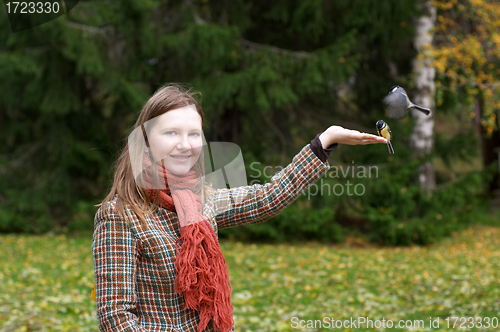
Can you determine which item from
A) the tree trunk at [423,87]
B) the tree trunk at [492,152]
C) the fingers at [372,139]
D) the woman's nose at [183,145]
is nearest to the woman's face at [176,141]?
the woman's nose at [183,145]

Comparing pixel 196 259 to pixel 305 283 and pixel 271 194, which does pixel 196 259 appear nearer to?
pixel 271 194

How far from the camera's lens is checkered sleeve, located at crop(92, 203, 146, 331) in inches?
53.1

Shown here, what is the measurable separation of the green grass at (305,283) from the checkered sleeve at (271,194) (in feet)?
8.55

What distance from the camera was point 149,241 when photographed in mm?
1419

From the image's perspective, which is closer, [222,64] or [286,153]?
[222,64]

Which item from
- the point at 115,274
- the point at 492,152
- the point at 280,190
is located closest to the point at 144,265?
the point at 115,274

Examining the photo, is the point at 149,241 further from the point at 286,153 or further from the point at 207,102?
the point at 286,153

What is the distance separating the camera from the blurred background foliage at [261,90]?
7.59m

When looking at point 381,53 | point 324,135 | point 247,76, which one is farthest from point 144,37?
point 324,135

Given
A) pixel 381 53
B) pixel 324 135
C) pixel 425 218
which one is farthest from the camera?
pixel 381 53

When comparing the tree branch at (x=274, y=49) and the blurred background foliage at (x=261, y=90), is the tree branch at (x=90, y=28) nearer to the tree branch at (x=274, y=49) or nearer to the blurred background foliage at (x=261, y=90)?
the blurred background foliage at (x=261, y=90)

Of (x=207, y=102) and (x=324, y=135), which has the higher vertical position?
(x=207, y=102)

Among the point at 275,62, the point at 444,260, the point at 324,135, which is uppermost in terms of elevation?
the point at 275,62

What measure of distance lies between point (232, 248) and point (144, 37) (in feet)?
12.3
